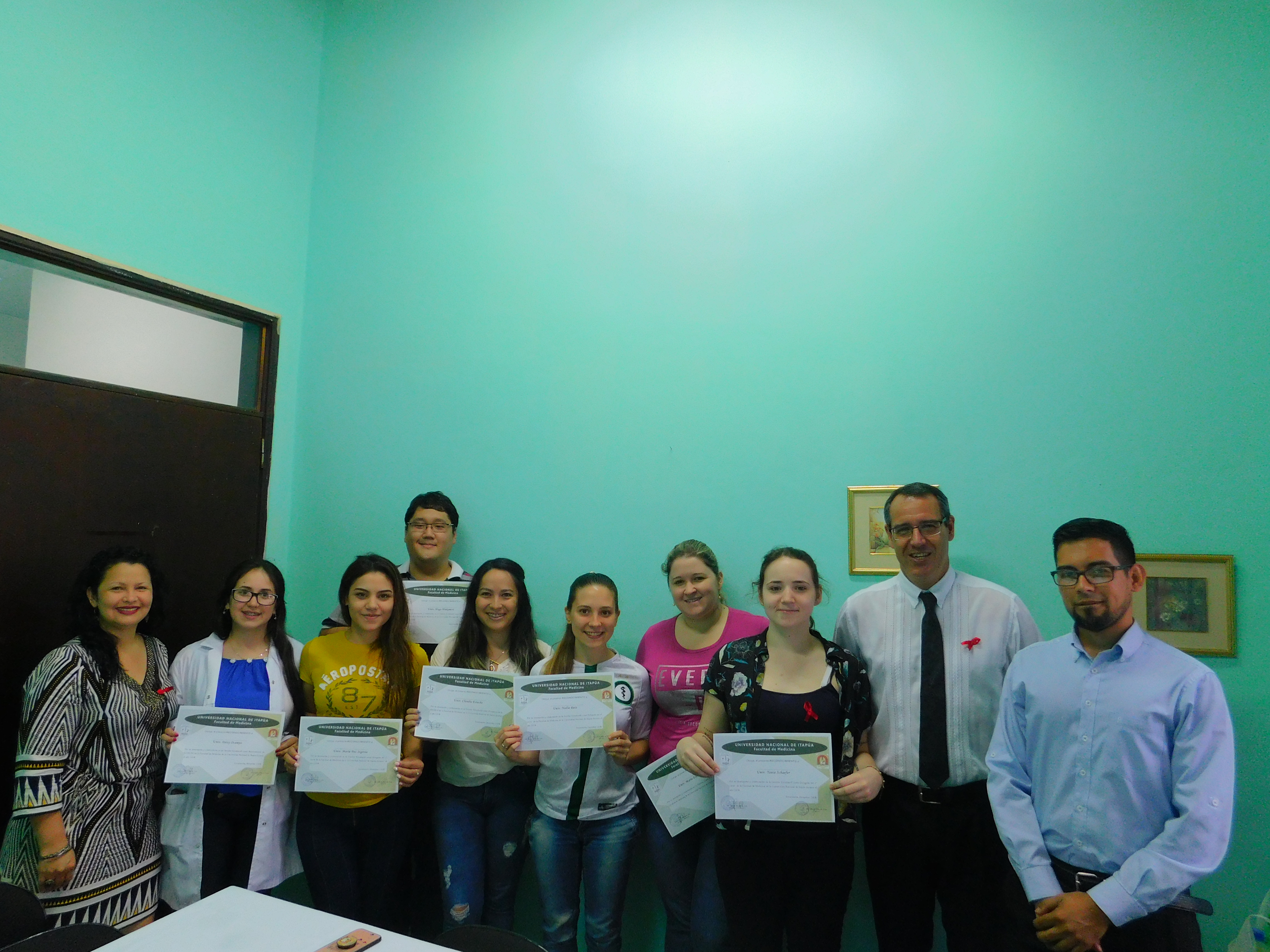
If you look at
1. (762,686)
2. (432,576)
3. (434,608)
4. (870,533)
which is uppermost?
(870,533)

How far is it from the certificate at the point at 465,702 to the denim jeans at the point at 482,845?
0.88ft

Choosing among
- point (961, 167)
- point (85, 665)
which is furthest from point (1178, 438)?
point (85, 665)

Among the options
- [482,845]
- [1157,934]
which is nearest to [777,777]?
[1157,934]

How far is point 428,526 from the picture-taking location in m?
2.95

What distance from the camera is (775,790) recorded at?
76.3 inches

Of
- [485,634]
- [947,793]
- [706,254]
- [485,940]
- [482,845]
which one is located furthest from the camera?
[706,254]

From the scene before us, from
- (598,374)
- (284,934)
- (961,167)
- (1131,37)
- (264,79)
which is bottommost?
(284,934)

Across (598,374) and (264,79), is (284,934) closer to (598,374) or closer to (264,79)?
(598,374)

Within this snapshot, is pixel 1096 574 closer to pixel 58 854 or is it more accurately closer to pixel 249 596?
pixel 249 596

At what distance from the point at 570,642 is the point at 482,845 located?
2.43ft

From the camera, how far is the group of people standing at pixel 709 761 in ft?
5.61

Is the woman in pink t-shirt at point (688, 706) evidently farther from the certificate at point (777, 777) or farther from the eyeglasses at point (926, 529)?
the eyeglasses at point (926, 529)

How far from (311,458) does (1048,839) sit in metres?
3.29

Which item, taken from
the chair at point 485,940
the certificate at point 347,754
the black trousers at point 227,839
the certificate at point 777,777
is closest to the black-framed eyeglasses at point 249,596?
the certificate at point 347,754
